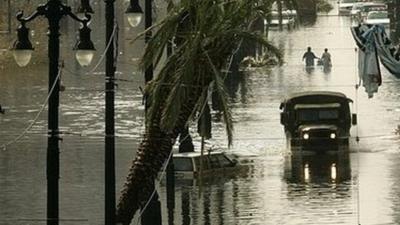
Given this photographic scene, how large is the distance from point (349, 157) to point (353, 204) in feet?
25.7

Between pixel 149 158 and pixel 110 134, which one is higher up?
pixel 110 134

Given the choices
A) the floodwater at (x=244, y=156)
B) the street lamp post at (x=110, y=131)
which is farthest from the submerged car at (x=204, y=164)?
the street lamp post at (x=110, y=131)

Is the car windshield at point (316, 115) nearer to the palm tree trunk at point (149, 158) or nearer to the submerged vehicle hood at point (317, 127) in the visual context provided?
the submerged vehicle hood at point (317, 127)

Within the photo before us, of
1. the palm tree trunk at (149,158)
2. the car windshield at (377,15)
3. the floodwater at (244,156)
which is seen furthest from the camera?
the car windshield at (377,15)

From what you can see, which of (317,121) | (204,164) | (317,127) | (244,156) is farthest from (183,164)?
(317,121)

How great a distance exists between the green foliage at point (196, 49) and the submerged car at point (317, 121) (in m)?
18.2

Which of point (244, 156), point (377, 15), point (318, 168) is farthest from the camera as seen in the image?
point (377, 15)

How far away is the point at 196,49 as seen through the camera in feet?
57.3

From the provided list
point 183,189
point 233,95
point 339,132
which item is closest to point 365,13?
point 233,95

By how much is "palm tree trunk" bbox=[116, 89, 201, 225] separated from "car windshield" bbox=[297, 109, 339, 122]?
19500 mm

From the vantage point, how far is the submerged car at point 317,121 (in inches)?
1432

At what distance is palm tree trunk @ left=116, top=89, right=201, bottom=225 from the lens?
1808cm

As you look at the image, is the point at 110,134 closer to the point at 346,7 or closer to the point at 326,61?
the point at 326,61

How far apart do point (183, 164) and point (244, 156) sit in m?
5.10
